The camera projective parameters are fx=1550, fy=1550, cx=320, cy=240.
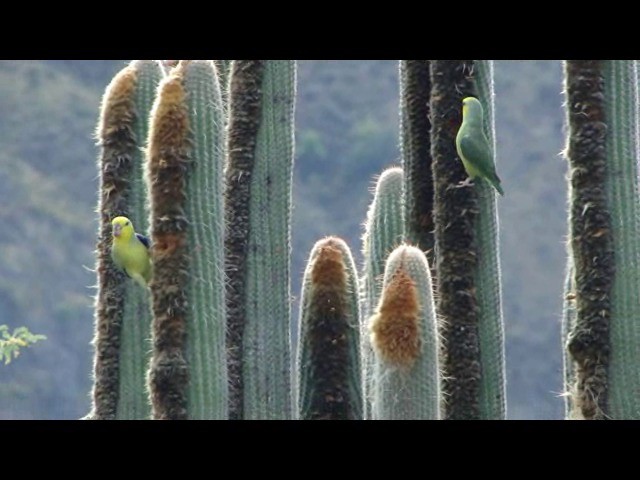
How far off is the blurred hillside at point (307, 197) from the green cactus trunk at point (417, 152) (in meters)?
23.8

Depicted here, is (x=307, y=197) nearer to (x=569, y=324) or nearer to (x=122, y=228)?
(x=569, y=324)

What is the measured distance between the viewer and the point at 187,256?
6.68m

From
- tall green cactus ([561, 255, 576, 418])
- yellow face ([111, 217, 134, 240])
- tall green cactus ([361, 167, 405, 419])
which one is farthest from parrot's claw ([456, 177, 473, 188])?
yellow face ([111, 217, 134, 240])

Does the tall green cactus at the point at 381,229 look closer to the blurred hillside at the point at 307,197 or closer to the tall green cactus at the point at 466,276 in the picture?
the tall green cactus at the point at 466,276

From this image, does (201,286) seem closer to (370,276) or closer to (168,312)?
(168,312)

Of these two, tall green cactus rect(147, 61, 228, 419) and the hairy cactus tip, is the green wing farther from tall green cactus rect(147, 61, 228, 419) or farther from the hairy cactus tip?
tall green cactus rect(147, 61, 228, 419)

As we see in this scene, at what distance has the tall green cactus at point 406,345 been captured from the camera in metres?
6.37

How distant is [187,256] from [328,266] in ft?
2.43

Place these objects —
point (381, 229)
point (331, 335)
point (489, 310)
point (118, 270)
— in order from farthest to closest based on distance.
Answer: point (381, 229)
point (489, 310)
point (118, 270)
point (331, 335)

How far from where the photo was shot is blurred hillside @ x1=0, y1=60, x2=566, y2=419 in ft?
120

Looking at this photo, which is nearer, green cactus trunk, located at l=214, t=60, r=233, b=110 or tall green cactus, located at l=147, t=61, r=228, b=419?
tall green cactus, located at l=147, t=61, r=228, b=419

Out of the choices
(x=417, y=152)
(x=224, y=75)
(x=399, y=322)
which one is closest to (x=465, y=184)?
(x=417, y=152)

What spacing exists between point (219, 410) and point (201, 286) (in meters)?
0.54
